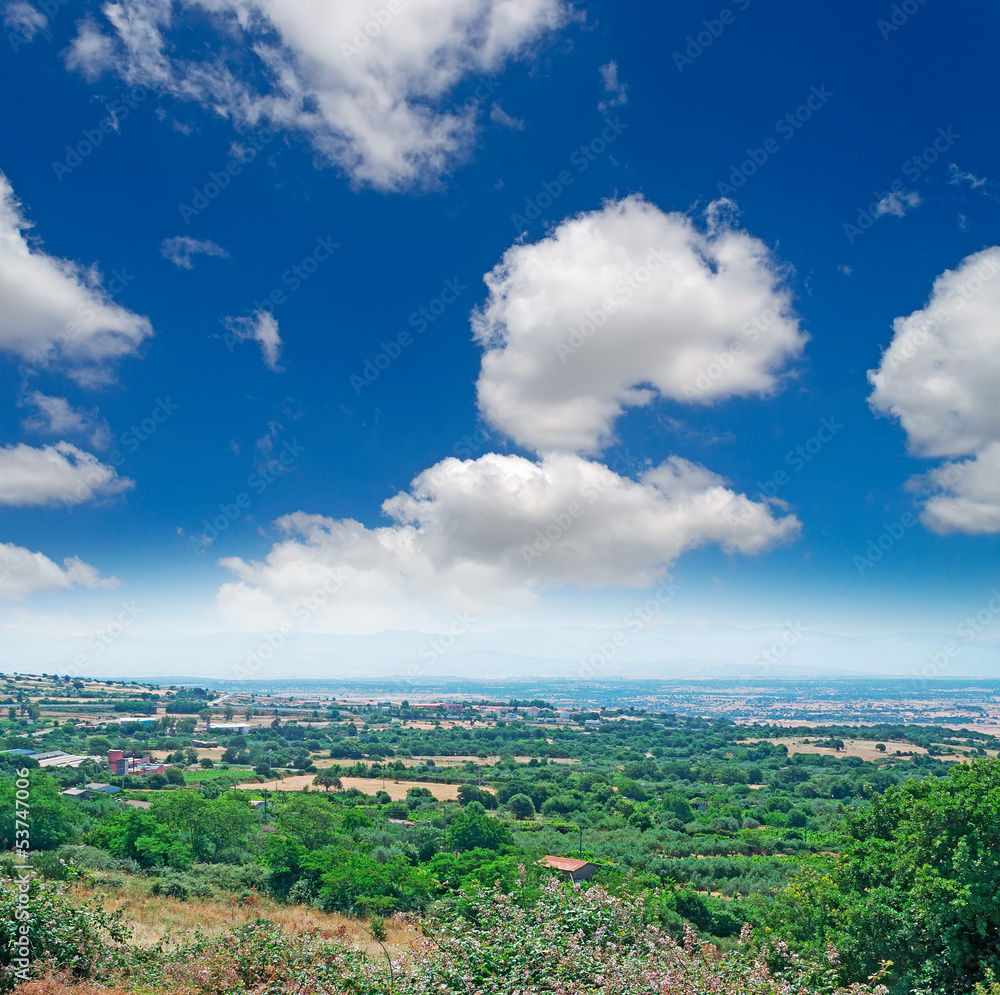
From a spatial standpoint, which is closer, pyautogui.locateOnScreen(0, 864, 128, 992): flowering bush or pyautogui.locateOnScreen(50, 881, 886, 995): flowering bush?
pyautogui.locateOnScreen(50, 881, 886, 995): flowering bush

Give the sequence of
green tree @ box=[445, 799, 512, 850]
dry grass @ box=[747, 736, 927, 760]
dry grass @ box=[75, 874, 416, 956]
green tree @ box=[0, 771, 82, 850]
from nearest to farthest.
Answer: dry grass @ box=[75, 874, 416, 956]
green tree @ box=[0, 771, 82, 850]
green tree @ box=[445, 799, 512, 850]
dry grass @ box=[747, 736, 927, 760]

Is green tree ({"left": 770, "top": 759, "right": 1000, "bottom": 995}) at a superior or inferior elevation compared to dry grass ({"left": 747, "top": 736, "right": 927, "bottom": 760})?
superior

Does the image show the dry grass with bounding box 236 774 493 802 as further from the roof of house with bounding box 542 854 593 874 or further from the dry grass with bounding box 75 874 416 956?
the dry grass with bounding box 75 874 416 956

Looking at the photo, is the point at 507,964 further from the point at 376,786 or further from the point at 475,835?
the point at 376,786

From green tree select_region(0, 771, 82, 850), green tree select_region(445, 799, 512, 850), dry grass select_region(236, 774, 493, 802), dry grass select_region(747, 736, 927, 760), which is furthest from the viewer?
dry grass select_region(747, 736, 927, 760)

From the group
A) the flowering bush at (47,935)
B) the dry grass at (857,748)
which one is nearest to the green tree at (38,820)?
the flowering bush at (47,935)

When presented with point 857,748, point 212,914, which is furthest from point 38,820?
point 857,748

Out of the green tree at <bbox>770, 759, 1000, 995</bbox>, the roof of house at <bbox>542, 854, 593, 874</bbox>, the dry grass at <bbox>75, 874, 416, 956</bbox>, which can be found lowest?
the roof of house at <bbox>542, 854, 593, 874</bbox>

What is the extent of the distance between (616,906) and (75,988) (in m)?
6.67

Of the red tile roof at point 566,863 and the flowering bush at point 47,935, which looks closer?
the flowering bush at point 47,935

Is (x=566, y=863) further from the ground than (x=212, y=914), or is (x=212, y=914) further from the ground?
(x=212, y=914)

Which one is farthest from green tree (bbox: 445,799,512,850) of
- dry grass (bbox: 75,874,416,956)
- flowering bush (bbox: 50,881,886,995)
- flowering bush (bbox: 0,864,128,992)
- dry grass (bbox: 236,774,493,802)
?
dry grass (bbox: 236,774,493,802)

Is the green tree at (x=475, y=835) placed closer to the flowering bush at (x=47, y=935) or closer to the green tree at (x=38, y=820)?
the green tree at (x=38, y=820)

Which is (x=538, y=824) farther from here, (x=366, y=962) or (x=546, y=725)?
(x=546, y=725)
